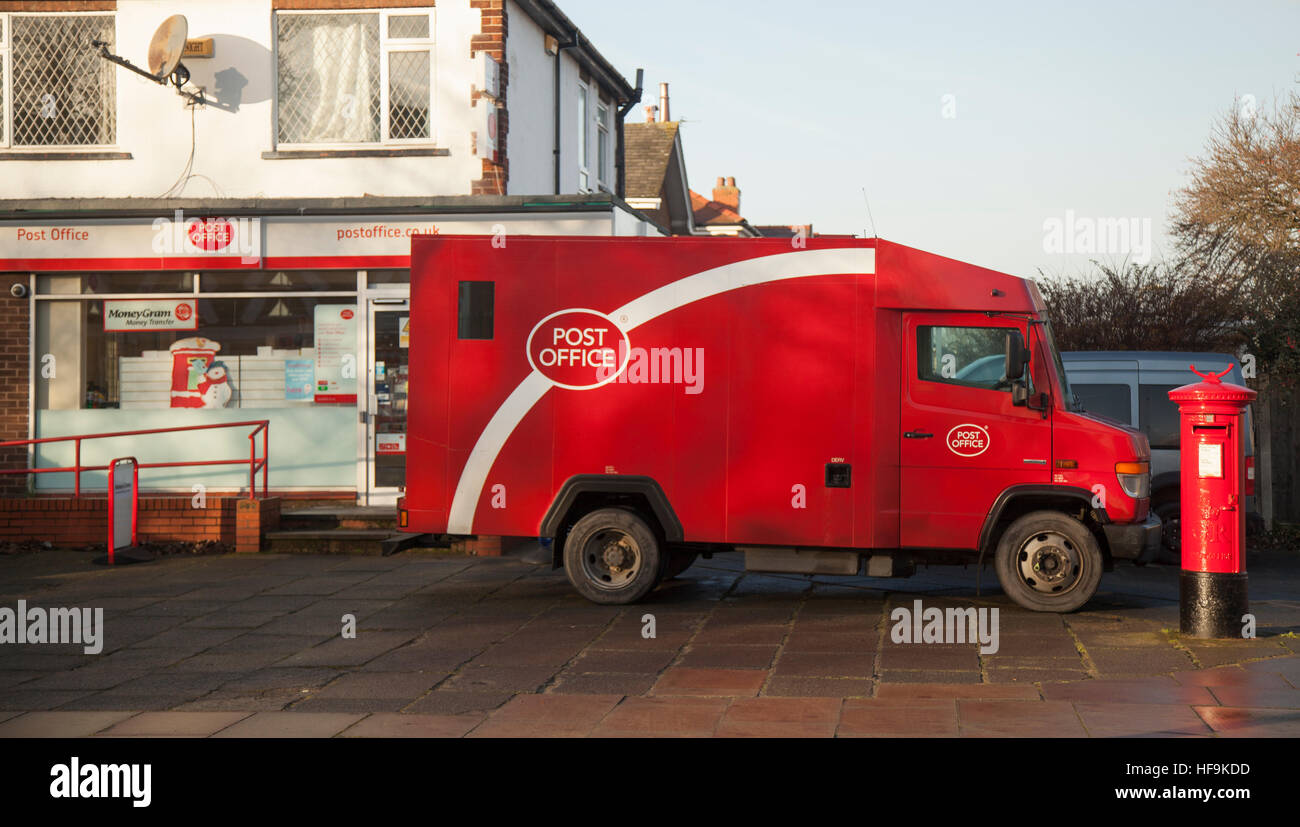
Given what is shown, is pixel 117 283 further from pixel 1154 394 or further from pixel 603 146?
pixel 1154 394

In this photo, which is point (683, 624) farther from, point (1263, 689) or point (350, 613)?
point (1263, 689)

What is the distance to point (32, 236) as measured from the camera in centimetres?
1584

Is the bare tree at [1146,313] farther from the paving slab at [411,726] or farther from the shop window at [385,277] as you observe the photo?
the paving slab at [411,726]

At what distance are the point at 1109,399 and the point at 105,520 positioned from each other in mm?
11197

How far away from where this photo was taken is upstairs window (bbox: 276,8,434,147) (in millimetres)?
16156

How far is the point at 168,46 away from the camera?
1579 cm

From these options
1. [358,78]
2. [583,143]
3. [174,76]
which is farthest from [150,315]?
[583,143]

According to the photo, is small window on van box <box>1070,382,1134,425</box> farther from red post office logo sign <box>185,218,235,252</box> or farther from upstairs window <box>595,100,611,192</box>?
upstairs window <box>595,100,611,192</box>

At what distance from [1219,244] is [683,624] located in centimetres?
1592

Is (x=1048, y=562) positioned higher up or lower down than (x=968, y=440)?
lower down

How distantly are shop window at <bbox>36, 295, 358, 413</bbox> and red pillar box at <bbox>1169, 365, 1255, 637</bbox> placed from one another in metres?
9.94
